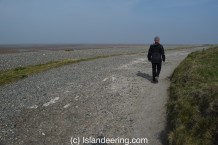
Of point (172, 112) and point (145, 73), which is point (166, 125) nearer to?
point (172, 112)

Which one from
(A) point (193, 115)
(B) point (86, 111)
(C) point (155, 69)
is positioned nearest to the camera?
(A) point (193, 115)

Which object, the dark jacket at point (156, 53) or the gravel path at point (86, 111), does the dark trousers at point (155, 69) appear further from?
the gravel path at point (86, 111)

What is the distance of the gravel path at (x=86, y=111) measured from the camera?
12.9 m

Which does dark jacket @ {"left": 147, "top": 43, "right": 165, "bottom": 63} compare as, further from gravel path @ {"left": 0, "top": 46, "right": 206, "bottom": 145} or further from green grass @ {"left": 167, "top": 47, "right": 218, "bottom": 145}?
green grass @ {"left": 167, "top": 47, "right": 218, "bottom": 145}

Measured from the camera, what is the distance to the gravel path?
1294 centimetres

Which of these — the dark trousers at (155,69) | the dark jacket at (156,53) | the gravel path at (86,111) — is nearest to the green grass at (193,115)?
the gravel path at (86,111)

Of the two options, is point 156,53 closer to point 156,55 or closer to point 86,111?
point 156,55

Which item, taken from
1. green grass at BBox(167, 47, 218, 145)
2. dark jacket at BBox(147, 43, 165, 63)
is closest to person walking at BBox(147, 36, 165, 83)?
dark jacket at BBox(147, 43, 165, 63)

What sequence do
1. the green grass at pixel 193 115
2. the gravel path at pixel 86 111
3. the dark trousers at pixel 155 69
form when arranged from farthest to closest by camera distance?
the dark trousers at pixel 155 69, the gravel path at pixel 86 111, the green grass at pixel 193 115

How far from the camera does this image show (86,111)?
51.1ft

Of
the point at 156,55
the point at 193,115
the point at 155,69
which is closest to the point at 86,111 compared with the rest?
the point at 193,115

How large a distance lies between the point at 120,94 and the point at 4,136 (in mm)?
6596

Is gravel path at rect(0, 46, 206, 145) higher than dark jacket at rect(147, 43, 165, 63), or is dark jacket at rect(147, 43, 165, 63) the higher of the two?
dark jacket at rect(147, 43, 165, 63)

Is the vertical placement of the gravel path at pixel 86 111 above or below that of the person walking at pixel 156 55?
below
